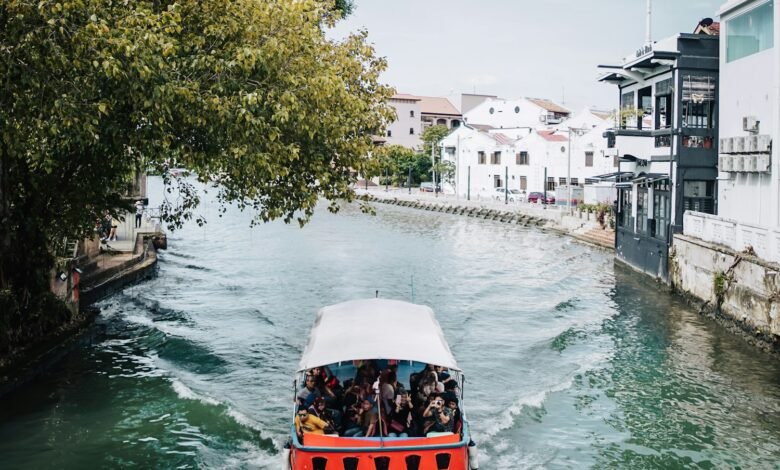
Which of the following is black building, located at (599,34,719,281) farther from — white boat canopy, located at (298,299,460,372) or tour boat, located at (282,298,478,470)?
tour boat, located at (282,298,478,470)

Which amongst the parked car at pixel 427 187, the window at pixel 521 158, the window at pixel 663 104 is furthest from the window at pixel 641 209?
the parked car at pixel 427 187

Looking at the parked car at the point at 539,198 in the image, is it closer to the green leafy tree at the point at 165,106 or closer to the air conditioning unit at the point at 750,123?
the air conditioning unit at the point at 750,123

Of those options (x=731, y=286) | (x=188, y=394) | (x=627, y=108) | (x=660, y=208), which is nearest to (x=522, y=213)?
(x=627, y=108)

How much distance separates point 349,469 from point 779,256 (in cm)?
1511

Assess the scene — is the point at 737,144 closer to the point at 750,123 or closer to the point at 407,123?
the point at 750,123

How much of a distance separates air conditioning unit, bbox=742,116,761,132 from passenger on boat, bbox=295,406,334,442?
70.6ft

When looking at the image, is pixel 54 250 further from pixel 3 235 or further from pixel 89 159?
pixel 89 159

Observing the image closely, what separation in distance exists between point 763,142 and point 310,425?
21.2m

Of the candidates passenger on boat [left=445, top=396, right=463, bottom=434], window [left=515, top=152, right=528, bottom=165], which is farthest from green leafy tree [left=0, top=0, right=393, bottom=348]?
window [left=515, top=152, right=528, bottom=165]

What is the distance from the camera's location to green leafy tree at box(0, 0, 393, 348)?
45.9ft

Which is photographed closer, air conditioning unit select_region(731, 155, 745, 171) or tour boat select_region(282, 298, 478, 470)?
tour boat select_region(282, 298, 478, 470)

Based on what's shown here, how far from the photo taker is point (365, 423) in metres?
12.2

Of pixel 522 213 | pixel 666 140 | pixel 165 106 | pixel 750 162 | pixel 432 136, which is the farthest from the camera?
pixel 432 136

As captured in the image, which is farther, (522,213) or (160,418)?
(522,213)
